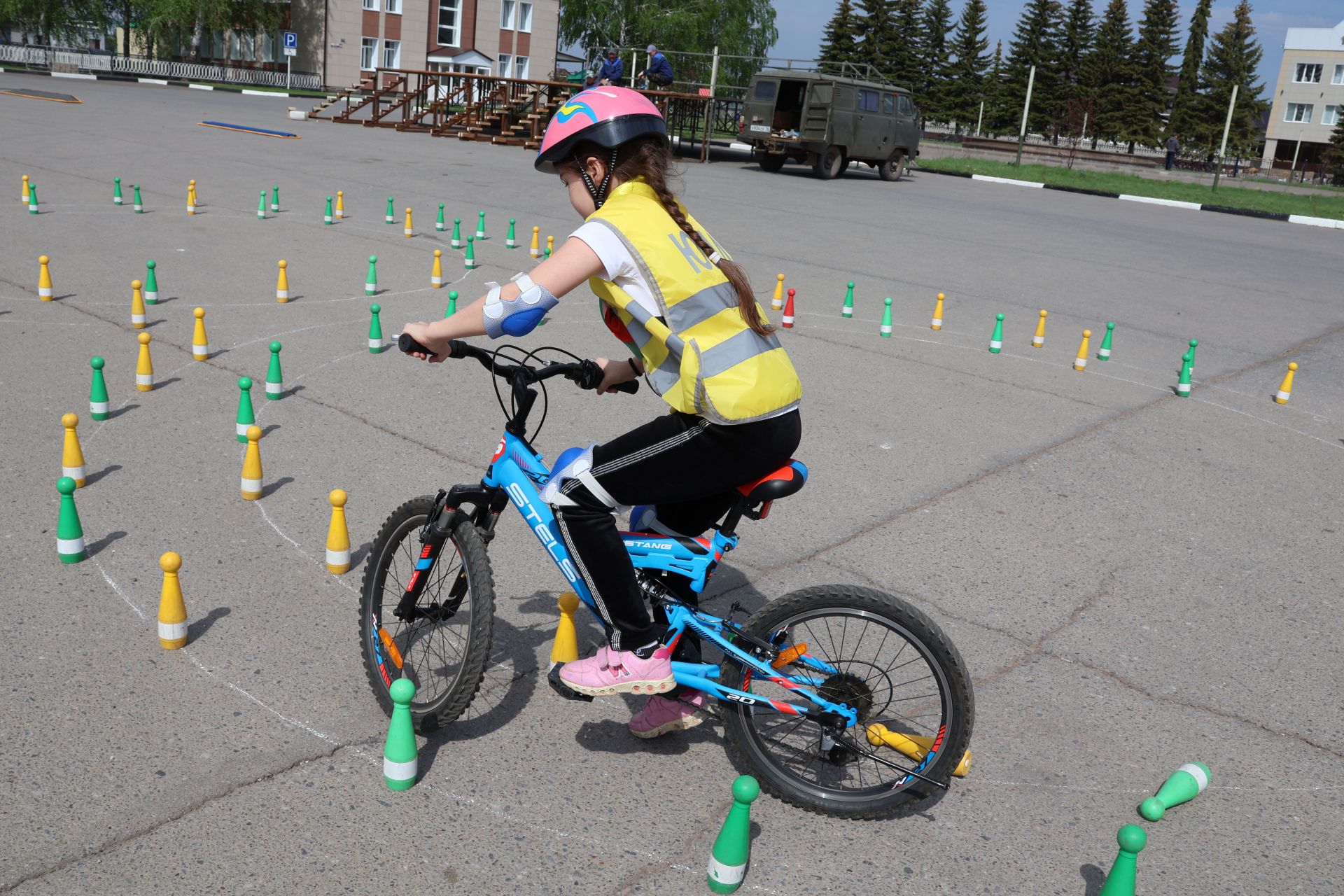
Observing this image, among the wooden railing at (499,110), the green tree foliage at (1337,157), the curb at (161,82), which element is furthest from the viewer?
the green tree foliage at (1337,157)

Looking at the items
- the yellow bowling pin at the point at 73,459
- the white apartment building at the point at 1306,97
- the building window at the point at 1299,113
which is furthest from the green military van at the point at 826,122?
the building window at the point at 1299,113

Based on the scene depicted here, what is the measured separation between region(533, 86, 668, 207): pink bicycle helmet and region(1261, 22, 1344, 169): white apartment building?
8276 centimetres

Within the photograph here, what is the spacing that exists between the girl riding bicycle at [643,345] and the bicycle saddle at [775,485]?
1.7 inches

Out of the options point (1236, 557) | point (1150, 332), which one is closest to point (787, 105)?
point (1150, 332)

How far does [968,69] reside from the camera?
70.6 metres

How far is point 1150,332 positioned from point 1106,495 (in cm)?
604

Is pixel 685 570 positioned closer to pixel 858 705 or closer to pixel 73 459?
pixel 858 705

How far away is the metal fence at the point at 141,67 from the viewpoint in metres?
52.3

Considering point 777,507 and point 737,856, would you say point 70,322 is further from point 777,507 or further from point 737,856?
point 737,856

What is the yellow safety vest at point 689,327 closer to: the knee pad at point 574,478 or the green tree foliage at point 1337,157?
the knee pad at point 574,478

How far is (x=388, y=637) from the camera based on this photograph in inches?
156

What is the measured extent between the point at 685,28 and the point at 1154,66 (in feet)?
102

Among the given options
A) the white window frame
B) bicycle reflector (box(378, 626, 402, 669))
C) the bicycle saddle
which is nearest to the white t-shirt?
the bicycle saddle

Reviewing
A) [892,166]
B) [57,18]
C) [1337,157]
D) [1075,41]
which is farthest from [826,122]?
Result: [1075,41]
